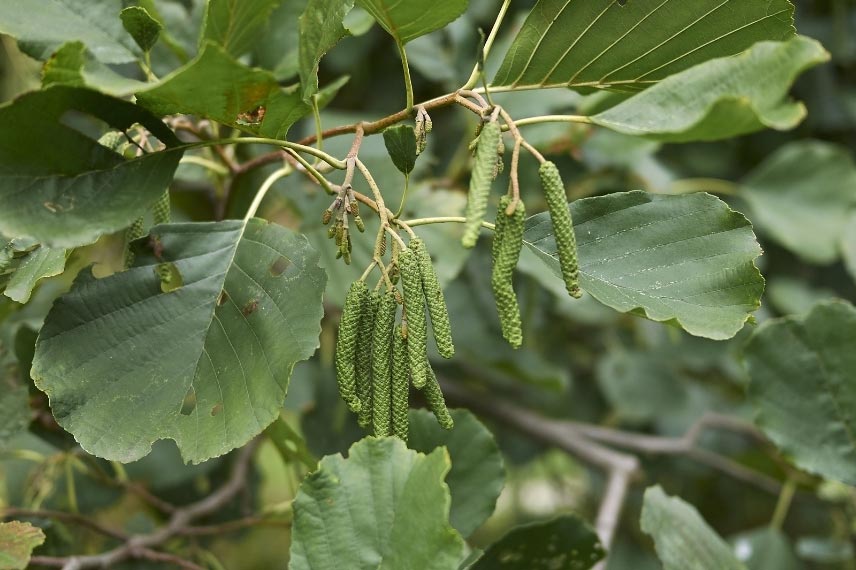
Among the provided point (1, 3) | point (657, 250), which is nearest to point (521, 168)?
point (657, 250)

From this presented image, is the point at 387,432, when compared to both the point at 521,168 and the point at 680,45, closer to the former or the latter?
the point at 680,45

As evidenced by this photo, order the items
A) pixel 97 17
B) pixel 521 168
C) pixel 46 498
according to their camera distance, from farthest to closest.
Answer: pixel 521 168 → pixel 46 498 → pixel 97 17

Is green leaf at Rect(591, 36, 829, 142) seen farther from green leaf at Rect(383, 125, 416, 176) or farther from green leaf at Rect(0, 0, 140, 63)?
green leaf at Rect(0, 0, 140, 63)

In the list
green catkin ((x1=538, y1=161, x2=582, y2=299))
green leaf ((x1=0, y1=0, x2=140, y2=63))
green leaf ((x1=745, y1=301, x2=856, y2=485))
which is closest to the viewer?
green catkin ((x1=538, y1=161, x2=582, y2=299))

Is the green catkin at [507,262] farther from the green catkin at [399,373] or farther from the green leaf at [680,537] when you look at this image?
the green leaf at [680,537]

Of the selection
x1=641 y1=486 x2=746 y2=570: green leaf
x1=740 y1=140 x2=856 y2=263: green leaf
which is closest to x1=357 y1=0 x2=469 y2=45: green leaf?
x1=641 y1=486 x2=746 y2=570: green leaf

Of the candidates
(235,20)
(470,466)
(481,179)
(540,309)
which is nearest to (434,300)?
(481,179)
